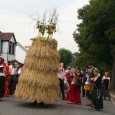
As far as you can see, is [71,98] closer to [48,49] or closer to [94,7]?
[48,49]

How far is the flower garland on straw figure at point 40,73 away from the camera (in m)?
15.7

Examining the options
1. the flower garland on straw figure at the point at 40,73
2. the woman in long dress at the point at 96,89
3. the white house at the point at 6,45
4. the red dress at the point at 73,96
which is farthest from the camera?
the white house at the point at 6,45

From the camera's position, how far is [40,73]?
15836mm

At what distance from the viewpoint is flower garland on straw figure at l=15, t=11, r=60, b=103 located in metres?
15.7

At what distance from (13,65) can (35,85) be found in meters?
6.07

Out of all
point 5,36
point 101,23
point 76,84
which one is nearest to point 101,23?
point 101,23

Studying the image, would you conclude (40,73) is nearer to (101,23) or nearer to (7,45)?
(101,23)

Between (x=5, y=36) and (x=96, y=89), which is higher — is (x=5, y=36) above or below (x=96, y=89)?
above

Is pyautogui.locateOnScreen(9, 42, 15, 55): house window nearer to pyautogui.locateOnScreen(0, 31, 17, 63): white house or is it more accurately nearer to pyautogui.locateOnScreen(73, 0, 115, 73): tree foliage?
A: pyautogui.locateOnScreen(0, 31, 17, 63): white house

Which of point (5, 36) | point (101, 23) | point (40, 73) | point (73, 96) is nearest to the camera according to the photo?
point (40, 73)

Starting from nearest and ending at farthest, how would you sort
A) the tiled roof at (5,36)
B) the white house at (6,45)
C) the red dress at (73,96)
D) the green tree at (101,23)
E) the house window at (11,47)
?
the red dress at (73,96), the green tree at (101,23), the white house at (6,45), the tiled roof at (5,36), the house window at (11,47)

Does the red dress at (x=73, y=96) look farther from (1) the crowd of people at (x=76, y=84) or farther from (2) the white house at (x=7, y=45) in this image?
(2) the white house at (x=7, y=45)

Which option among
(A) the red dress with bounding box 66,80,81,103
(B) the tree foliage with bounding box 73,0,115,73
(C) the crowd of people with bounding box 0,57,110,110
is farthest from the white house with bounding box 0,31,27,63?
(A) the red dress with bounding box 66,80,81,103

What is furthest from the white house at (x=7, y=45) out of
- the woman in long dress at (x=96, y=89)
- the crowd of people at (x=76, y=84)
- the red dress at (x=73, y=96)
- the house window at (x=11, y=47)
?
the woman in long dress at (x=96, y=89)
